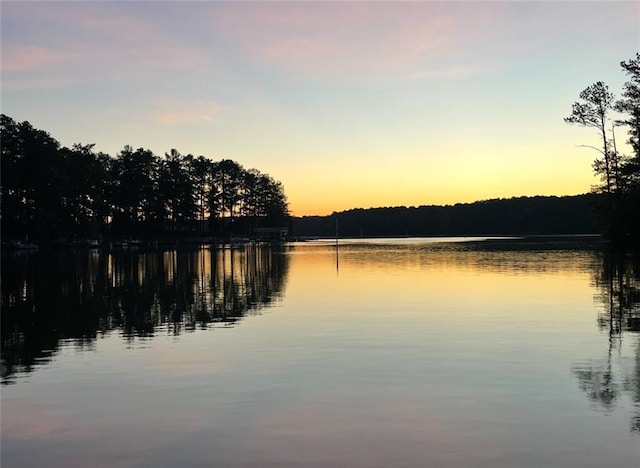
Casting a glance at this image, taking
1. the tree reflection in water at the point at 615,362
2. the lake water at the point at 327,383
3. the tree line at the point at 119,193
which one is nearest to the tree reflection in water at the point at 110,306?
the lake water at the point at 327,383

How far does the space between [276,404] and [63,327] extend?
1123cm

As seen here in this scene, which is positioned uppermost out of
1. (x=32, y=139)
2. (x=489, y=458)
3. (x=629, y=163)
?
(x=32, y=139)

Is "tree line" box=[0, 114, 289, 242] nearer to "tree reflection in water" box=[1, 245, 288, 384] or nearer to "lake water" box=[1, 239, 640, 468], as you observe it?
"tree reflection in water" box=[1, 245, 288, 384]

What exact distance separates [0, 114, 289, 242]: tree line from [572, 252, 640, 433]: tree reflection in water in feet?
278

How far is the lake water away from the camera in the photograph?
791 cm

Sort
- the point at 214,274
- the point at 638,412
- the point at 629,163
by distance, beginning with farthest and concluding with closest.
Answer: the point at 629,163
the point at 214,274
the point at 638,412

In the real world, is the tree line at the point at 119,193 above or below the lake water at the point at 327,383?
above

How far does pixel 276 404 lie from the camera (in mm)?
10008

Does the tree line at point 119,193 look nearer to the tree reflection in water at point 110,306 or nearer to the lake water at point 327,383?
the tree reflection in water at point 110,306

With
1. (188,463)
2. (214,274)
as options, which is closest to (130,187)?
(214,274)

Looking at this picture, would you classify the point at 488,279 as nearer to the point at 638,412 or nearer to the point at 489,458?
the point at 638,412

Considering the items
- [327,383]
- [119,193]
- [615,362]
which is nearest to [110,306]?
[327,383]

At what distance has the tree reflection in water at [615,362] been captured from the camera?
10.1m

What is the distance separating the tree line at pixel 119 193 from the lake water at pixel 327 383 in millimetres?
78250
